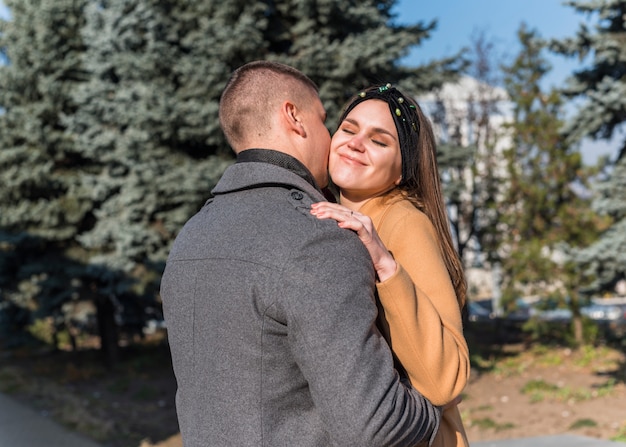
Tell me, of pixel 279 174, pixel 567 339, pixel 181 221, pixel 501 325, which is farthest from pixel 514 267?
pixel 279 174

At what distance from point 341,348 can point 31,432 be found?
8.31 m

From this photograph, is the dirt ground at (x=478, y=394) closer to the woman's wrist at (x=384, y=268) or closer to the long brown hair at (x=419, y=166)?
the long brown hair at (x=419, y=166)

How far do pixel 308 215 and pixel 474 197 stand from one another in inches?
539

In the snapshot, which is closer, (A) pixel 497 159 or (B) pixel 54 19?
(B) pixel 54 19

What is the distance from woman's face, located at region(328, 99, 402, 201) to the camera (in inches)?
87.6

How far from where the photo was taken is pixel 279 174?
1858 mm

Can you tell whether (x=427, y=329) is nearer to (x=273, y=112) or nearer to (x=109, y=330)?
(x=273, y=112)

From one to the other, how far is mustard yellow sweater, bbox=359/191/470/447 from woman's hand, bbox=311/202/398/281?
30mm

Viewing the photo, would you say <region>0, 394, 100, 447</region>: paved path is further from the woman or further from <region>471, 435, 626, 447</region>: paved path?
the woman

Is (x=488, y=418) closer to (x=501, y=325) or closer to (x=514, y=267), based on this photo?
(x=514, y=267)

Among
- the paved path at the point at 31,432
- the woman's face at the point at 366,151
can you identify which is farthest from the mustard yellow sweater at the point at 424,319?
the paved path at the point at 31,432

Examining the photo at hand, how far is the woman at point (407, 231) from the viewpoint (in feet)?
5.99

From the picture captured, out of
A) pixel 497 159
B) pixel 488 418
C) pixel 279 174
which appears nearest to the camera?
pixel 279 174

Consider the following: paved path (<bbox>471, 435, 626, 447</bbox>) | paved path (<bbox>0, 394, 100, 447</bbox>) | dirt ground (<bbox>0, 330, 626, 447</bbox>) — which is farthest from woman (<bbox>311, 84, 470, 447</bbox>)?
paved path (<bbox>0, 394, 100, 447</bbox>)
